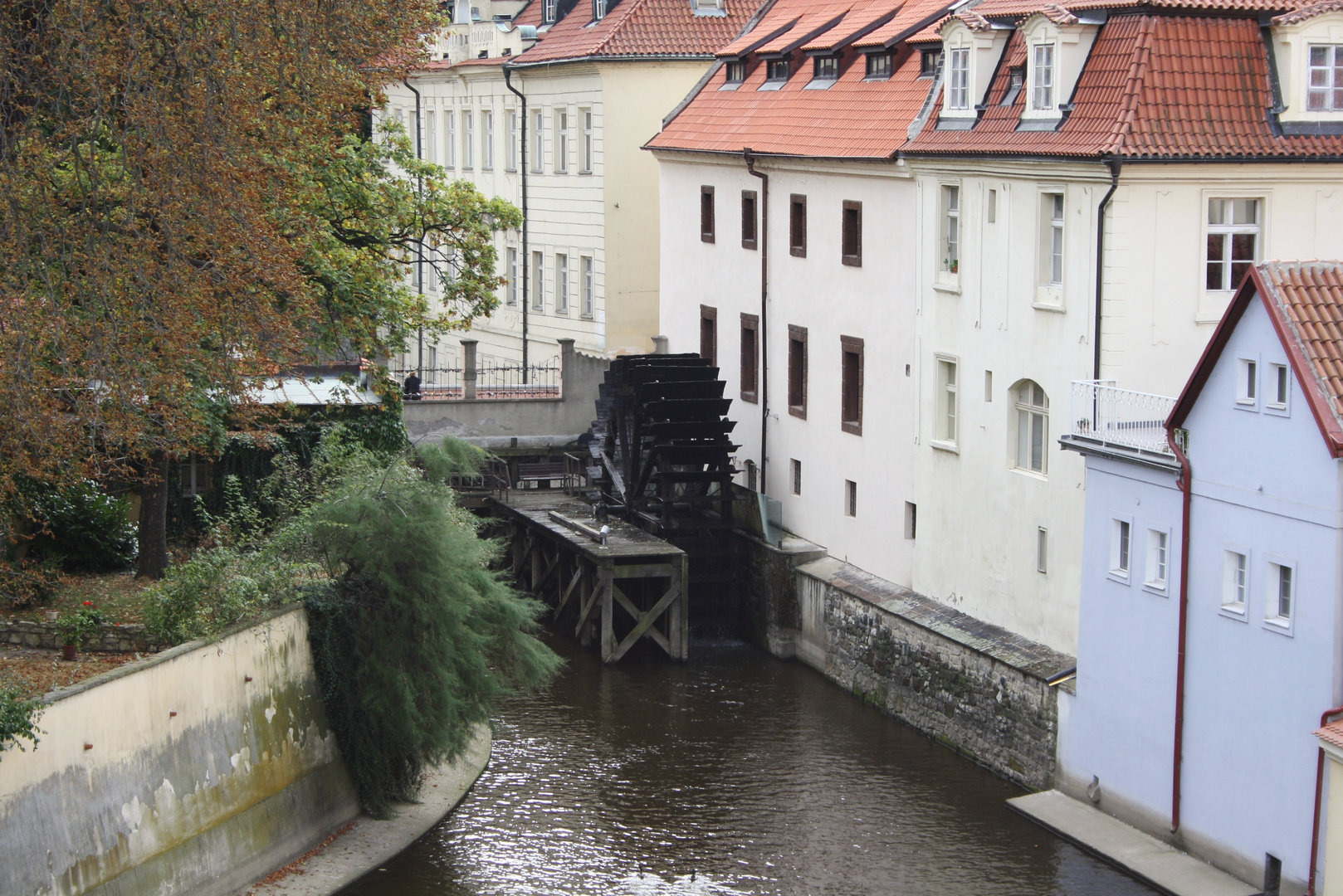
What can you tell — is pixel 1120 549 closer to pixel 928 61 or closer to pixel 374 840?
pixel 374 840

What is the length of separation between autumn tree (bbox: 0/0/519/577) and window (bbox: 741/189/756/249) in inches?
553

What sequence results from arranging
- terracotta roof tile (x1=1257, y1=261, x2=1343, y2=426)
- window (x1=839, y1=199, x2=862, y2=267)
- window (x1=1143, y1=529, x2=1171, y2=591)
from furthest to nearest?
window (x1=839, y1=199, x2=862, y2=267), window (x1=1143, y1=529, x2=1171, y2=591), terracotta roof tile (x1=1257, y1=261, x2=1343, y2=426)

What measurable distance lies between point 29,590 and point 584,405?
67.3 ft

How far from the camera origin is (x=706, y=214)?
36.2 metres

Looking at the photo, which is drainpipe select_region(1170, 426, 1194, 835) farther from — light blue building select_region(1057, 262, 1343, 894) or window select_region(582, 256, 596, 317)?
window select_region(582, 256, 596, 317)

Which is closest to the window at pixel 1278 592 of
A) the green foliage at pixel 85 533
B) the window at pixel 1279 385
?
the window at pixel 1279 385

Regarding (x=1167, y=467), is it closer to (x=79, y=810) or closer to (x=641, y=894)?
(x=641, y=894)

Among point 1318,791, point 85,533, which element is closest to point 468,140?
point 85,533

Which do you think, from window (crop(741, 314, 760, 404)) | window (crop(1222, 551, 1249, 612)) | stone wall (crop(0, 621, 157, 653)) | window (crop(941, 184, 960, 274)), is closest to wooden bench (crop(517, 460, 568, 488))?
window (crop(741, 314, 760, 404))

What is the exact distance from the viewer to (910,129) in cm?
2820

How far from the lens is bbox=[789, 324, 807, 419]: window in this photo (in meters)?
32.5

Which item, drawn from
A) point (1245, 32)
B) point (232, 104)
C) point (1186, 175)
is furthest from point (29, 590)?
point (1245, 32)

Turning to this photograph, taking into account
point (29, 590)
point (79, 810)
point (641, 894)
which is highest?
point (29, 590)

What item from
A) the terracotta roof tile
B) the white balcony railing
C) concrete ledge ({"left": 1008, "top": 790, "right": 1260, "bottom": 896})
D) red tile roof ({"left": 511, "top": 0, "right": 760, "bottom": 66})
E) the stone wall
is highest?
red tile roof ({"left": 511, "top": 0, "right": 760, "bottom": 66})
